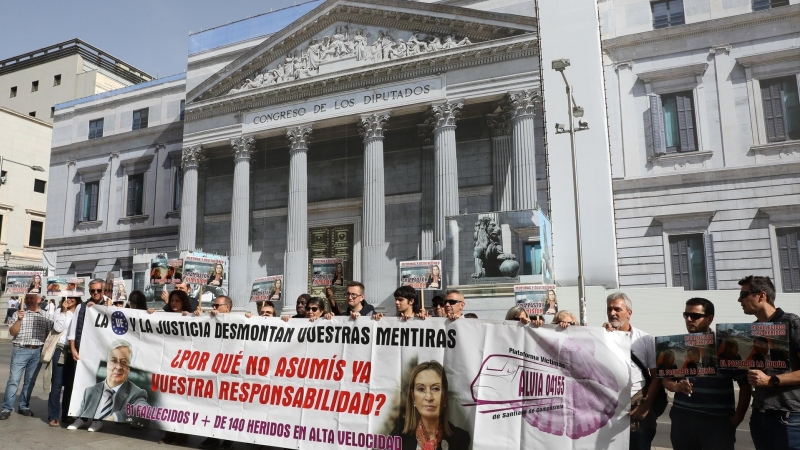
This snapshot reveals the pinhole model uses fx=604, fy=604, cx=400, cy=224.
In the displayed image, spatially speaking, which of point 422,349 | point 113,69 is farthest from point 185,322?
point 113,69

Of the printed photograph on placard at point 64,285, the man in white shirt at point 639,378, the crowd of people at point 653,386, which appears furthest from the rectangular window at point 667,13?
the printed photograph on placard at point 64,285

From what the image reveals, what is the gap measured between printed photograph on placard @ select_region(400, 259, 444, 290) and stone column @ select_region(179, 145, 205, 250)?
11500mm

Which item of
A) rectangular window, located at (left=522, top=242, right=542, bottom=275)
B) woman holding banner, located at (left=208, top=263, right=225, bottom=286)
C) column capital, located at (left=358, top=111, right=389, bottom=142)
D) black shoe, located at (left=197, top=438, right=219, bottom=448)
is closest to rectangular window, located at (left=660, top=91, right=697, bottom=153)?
rectangular window, located at (left=522, top=242, right=542, bottom=275)

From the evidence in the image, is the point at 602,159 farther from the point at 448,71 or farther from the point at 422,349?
the point at 422,349

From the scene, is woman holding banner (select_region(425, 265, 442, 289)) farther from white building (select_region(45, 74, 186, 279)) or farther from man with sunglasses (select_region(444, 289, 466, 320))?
white building (select_region(45, 74, 186, 279))

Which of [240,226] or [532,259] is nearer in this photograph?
[532,259]

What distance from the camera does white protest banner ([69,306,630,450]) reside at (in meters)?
5.58

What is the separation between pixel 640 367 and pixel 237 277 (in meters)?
19.3

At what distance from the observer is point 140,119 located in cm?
2969

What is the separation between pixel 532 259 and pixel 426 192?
5341 millimetres

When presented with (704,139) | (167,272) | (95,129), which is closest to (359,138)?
(167,272)

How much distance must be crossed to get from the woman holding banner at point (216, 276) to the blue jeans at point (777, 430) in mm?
17951

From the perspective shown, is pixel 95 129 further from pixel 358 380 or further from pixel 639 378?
pixel 639 378

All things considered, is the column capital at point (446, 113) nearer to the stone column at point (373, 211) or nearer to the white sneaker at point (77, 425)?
the stone column at point (373, 211)
